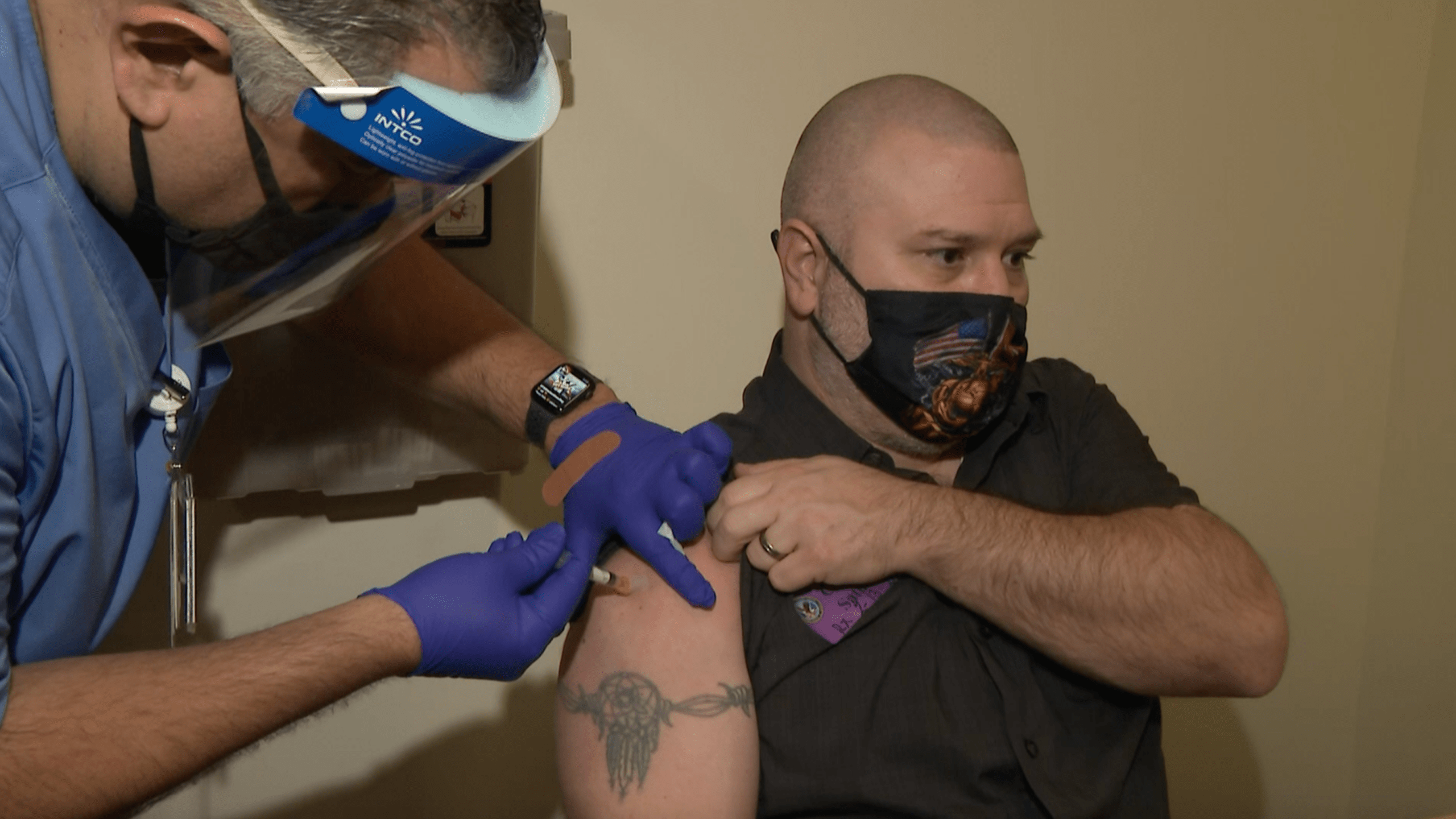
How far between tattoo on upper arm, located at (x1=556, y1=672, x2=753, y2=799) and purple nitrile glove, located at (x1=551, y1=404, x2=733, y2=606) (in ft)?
0.37

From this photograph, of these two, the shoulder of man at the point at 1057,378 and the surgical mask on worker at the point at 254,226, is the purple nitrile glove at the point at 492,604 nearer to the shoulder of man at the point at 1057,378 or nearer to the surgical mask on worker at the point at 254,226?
the surgical mask on worker at the point at 254,226

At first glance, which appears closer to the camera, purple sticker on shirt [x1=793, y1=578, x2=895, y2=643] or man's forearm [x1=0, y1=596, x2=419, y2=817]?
man's forearm [x1=0, y1=596, x2=419, y2=817]

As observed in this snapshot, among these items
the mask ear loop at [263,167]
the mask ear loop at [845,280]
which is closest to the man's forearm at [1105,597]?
the mask ear loop at [845,280]

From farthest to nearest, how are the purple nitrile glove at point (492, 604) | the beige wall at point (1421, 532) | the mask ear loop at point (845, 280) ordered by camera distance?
the beige wall at point (1421, 532) → the mask ear loop at point (845, 280) → the purple nitrile glove at point (492, 604)

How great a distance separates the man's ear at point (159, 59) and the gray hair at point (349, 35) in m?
0.02

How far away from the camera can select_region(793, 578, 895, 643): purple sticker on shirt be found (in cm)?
154

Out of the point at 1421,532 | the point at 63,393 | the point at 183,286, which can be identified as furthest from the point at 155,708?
the point at 1421,532

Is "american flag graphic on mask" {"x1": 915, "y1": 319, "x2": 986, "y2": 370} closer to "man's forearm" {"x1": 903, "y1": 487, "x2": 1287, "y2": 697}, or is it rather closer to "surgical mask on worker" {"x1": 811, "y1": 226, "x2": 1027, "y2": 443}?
"surgical mask on worker" {"x1": 811, "y1": 226, "x2": 1027, "y2": 443}

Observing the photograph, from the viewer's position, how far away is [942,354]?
5.22 ft

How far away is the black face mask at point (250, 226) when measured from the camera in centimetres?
109

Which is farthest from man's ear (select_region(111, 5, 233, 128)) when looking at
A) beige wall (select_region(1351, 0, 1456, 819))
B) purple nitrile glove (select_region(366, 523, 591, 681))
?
beige wall (select_region(1351, 0, 1456, 819))

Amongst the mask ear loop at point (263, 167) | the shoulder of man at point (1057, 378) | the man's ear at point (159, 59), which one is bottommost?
the shoulder of man at point (1057, 378)

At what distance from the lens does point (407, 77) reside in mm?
1030

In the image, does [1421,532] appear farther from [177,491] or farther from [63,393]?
[63,393]
